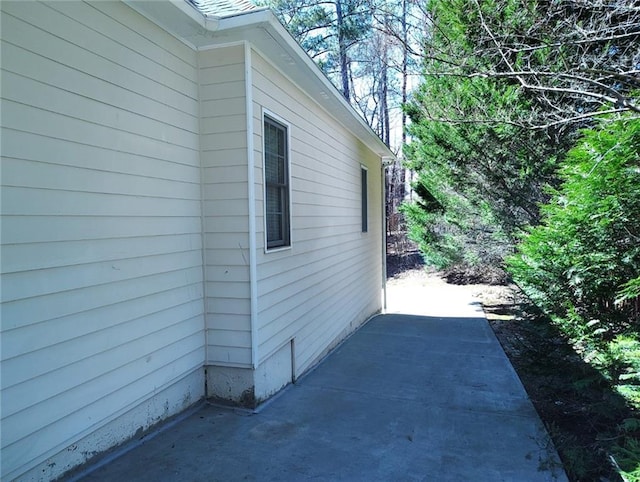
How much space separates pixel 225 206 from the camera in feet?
12.2

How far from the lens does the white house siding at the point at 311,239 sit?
3.99 m

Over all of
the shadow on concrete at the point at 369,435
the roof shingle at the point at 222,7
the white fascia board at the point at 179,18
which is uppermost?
the roof shingle at the point at 222,7

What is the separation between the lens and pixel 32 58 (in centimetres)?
225

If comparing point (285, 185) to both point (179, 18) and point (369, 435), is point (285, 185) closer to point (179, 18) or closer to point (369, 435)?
point (179, 18)

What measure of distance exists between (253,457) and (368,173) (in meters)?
7.05

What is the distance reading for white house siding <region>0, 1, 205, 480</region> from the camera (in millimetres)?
2174

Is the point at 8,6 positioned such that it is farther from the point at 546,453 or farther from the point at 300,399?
the point at 546,453

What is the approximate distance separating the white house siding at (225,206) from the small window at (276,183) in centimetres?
44

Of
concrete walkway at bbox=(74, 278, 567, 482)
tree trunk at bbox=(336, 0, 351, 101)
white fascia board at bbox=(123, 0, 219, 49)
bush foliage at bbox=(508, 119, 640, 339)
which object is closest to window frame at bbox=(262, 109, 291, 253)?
white fascia board at bbox=(123, 0, 219, 49)

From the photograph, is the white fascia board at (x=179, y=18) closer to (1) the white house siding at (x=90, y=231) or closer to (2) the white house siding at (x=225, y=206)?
(1) the white house siding at (x=90, y=231)

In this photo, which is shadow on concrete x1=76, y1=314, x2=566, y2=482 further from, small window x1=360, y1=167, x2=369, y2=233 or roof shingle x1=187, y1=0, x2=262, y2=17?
small window x1=360, y1=167, x2=369, y2=233

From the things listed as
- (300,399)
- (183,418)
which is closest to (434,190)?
(300,399)

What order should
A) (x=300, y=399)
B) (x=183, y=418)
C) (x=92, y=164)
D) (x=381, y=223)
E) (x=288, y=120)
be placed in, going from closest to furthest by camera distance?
1. (x=92, y=164)
2. (x=183, y=418)
3. (x=300, y=399)
4. (x=288, y=120)
5. (x=381, y=223)

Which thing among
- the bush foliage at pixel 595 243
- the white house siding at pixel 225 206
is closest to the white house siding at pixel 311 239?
the white house siding at pixel 225 206
